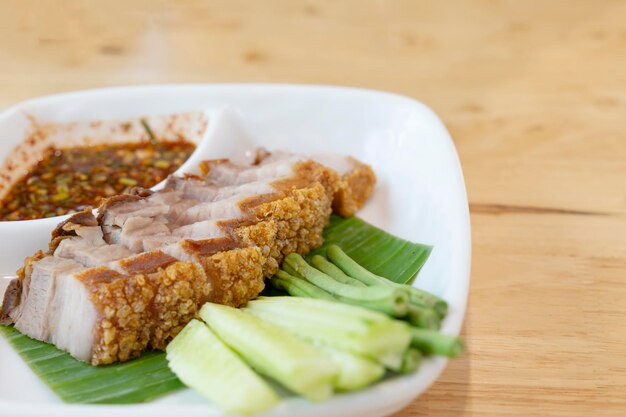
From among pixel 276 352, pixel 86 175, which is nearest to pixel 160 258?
pixel 276 352

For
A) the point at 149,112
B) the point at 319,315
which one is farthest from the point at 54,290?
the point at 149,112

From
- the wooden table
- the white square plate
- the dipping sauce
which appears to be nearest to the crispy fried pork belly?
the white square plate

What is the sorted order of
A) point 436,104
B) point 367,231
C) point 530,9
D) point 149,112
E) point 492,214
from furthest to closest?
1. point 530,9
2. point 436,104
3. point 149,112
4. point 492,214
5. point 367,231

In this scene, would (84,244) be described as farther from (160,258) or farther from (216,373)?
(216,373)

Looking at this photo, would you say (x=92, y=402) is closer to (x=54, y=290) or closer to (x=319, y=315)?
(x=54, y=290)

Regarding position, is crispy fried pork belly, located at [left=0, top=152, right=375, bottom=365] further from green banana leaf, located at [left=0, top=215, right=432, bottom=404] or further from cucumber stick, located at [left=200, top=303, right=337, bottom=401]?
cucumber stick, located at [left=200, top=303, right=337, bottom=401]

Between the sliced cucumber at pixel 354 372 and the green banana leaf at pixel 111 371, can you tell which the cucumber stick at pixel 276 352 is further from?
the green banana leaf at pixel 111 371

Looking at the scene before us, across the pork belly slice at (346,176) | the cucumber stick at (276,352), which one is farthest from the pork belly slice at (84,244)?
the pork belly slice at (346,176)
